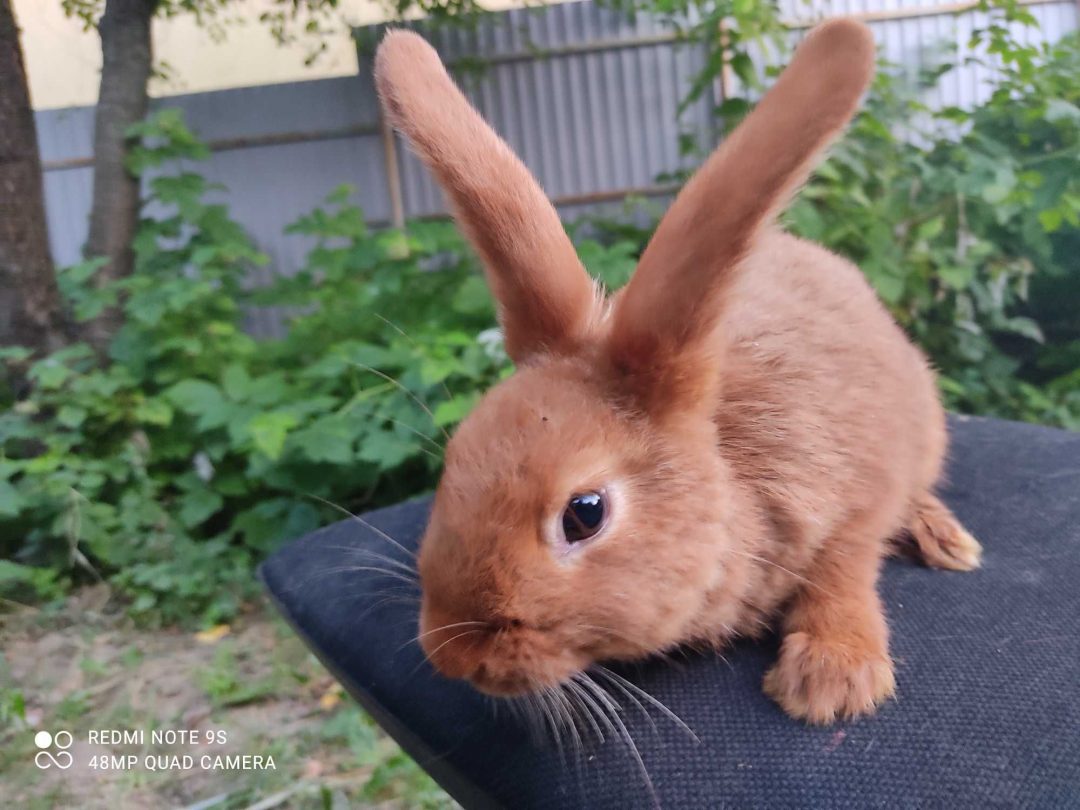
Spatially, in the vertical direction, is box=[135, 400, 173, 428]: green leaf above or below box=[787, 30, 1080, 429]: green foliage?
below

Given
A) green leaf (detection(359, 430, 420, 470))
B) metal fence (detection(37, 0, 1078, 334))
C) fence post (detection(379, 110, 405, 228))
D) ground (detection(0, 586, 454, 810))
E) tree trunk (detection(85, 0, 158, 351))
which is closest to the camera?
ground (detection(0, 586, 454, 810))

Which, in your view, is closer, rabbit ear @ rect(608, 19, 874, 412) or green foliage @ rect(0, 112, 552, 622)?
rabbit ear @ rect(608, 19, 874, 412)

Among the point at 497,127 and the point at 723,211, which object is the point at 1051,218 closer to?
the point at 723,211

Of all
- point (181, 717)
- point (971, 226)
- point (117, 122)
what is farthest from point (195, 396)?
point (971, 226)

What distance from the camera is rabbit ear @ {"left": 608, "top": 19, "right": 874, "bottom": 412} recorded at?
78cm

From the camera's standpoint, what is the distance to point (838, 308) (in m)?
1.19

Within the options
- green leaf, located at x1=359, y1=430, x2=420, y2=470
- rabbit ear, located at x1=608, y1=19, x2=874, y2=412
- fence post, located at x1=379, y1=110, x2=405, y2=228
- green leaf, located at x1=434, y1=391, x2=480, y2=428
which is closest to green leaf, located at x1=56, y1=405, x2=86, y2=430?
green leaf, located at x1=359, y1=430, x2=420, y2=470

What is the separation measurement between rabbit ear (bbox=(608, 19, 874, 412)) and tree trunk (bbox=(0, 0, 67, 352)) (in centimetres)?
249

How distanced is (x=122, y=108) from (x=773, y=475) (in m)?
3.12

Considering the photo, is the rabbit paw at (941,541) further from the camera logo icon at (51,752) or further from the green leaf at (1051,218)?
the camera logo icon at (51,752)

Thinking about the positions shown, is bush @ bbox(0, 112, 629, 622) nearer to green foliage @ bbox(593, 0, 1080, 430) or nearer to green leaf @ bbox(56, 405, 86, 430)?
green leaf @ bbox(56, 405, 86, 430)

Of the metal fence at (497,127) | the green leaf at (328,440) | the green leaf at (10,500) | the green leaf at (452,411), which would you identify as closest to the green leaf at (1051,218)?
the metal fence at (497,127)

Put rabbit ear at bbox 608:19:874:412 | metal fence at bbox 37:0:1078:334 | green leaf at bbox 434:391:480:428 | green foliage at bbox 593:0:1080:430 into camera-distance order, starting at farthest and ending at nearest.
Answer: metal fence at bbox 37:0:1078:334
green foliage at bbox 593:0:1080:430
green leaf at bbox 434:391:480:428
rabbit ear at bbox 608:19:874:412

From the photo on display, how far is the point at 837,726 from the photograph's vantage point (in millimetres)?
882
